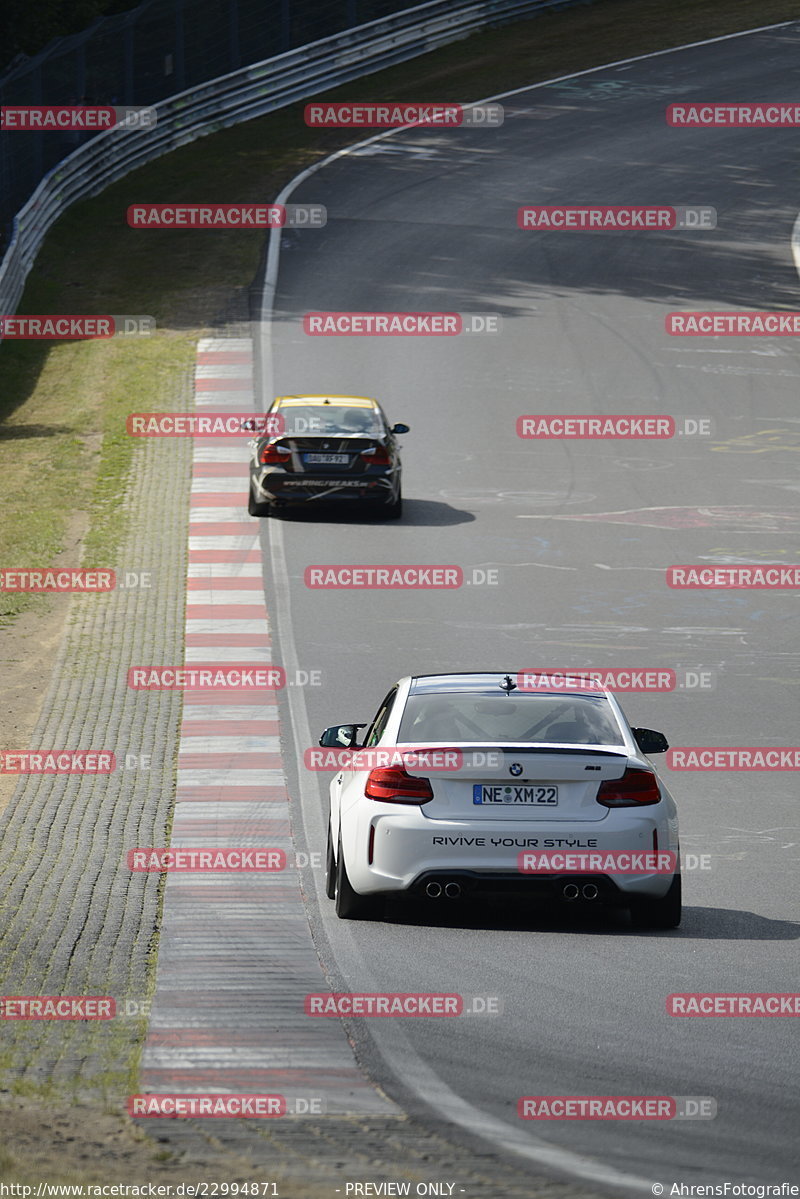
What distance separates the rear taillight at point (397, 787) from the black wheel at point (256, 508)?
16.0 m

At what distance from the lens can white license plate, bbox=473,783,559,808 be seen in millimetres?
9859

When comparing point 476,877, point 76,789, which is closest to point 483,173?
point 76,789

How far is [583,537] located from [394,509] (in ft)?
9.68

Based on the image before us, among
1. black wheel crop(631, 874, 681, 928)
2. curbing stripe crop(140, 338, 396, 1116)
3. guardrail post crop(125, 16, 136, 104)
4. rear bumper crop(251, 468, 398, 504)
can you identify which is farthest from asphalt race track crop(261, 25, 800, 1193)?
guardrail post crop(125, 16, 136, 104)

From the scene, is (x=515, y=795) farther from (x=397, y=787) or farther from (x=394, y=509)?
(x=394, y=509)

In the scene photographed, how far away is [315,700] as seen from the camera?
17203mm

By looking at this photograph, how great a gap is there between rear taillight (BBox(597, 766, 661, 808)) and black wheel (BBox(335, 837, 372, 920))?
1.53 metres

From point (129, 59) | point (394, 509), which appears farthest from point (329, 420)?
point (129, 59)

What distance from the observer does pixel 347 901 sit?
33.8ft

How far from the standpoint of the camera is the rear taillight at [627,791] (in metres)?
9.88

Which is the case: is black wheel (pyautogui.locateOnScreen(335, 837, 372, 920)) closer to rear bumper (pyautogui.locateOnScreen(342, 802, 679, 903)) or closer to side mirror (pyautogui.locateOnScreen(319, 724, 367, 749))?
rear bumper (pyautogui.locateOnScreen(342, 802, 679, 903))

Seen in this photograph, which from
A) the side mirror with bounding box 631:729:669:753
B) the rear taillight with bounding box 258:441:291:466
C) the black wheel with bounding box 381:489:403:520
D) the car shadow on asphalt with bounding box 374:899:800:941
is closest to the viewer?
the car shadow on asphalt with bounding box 374:899:800:941

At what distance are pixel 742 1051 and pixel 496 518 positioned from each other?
18201mm

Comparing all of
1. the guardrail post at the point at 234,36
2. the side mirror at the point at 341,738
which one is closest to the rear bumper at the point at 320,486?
the side mirror at the point at 341,738
